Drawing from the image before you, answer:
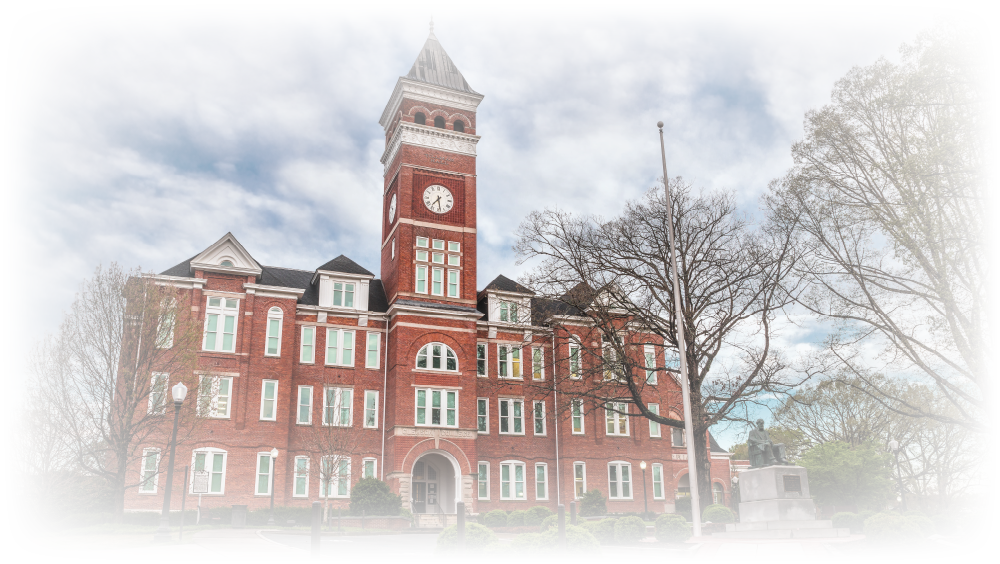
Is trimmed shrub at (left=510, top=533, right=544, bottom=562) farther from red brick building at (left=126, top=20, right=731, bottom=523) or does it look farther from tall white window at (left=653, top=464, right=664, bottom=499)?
tall white window at (left=653, top=464, right=664, bottom=499)


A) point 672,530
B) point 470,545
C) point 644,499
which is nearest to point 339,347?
point 644,499

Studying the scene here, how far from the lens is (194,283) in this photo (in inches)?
1315

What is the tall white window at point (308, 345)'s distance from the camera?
35.6m

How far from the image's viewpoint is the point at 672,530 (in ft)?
55.1

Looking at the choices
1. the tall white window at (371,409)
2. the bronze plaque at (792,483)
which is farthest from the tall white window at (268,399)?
the bronze plaque at (792,483)

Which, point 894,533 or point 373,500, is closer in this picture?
point 894,533

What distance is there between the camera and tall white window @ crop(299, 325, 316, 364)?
117ft

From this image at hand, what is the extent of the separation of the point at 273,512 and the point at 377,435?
23.4 feet

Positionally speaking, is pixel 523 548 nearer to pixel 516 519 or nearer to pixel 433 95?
pixel 516 519

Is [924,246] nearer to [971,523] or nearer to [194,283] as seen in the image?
[971,523]

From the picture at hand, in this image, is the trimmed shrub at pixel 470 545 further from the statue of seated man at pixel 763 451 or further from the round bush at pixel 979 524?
the statue of seated man at pixel 763 451

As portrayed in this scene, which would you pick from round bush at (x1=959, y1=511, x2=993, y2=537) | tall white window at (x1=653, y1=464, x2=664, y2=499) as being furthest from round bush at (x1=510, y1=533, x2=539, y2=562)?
tall white window at (x1=653, y1=464, x2=664, y2=499)

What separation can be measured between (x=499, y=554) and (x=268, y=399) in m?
25.4

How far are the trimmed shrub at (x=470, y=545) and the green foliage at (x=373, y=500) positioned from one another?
18.9 m
